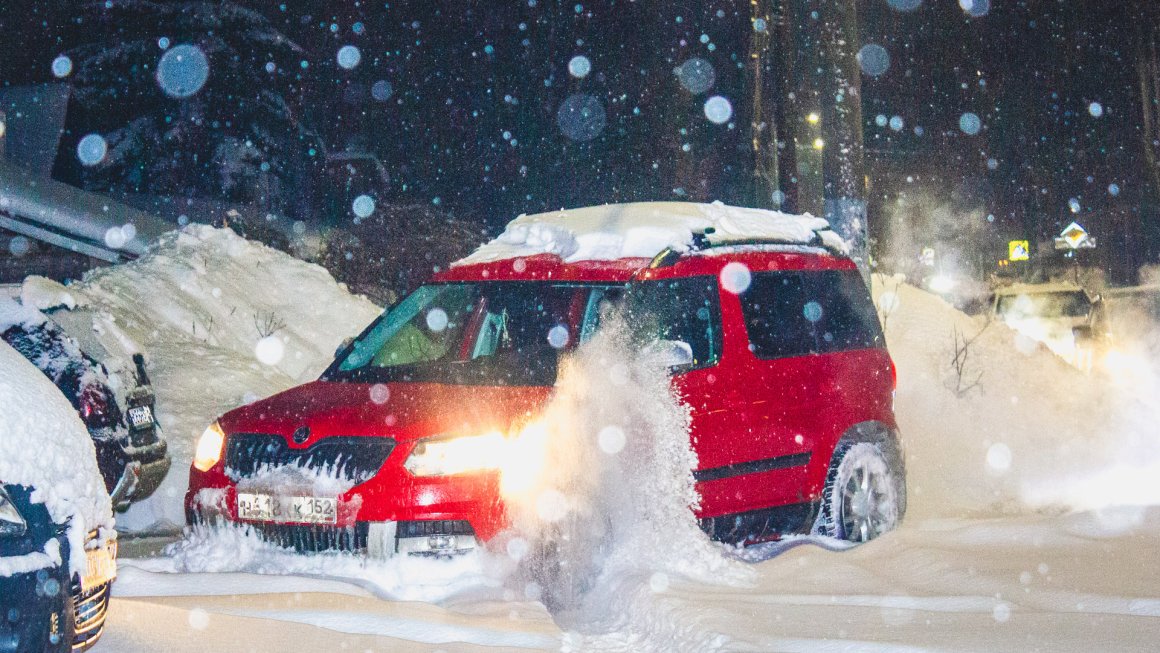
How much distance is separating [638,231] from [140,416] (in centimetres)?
319

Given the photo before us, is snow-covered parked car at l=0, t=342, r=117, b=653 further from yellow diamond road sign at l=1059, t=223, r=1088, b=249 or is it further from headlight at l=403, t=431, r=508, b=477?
yellow diamond road sign at l=1059, t=223, r=1088, b=249

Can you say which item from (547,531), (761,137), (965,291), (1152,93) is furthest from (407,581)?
(965,291)

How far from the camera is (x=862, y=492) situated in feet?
22.2

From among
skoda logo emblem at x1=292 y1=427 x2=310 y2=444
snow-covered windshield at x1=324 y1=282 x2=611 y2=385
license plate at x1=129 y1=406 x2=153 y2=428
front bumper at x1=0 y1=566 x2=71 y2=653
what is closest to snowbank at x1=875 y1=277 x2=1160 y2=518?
snow-covered windshield at x1=324 y1=282 x2=611 y2=385

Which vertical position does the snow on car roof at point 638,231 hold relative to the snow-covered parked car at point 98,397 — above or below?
above

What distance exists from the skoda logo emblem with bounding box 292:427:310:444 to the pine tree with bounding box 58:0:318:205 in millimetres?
15026

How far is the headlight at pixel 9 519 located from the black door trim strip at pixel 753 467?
134 inches

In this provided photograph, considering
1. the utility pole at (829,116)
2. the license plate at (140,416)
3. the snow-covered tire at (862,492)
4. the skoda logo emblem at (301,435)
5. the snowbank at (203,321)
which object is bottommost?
the snow-covered tire at (862,492)

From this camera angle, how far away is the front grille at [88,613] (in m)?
3.46

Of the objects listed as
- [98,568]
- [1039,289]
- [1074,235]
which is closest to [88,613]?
[98,568]

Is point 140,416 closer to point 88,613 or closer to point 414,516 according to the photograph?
point 414,516

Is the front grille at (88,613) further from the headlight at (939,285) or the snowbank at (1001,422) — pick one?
the headlight at (939,285)

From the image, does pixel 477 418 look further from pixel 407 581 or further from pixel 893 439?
pixel 893 439

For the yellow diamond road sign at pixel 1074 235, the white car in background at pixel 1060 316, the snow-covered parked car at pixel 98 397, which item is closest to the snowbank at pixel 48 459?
the snow-covered parked car at pixel 98 397
